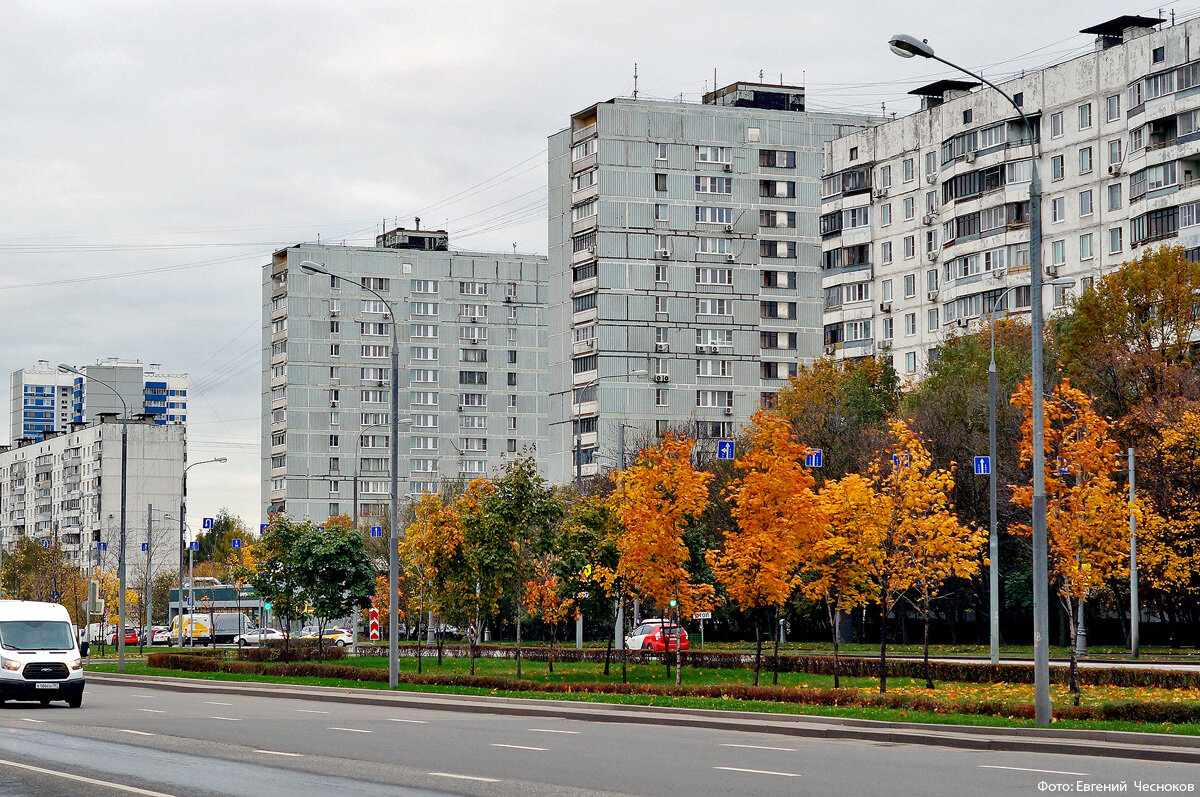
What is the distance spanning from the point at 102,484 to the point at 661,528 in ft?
448

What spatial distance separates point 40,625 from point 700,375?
8022cm

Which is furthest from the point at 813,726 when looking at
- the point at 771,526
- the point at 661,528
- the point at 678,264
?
the point at 678,264

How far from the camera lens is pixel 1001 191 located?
85.6 m

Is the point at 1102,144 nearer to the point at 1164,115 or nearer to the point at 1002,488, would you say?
the point at 1164,115

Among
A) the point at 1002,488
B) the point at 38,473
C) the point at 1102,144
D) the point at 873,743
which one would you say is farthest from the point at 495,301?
the point at 873,743

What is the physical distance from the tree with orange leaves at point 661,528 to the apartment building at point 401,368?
320ft

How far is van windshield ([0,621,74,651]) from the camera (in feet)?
107

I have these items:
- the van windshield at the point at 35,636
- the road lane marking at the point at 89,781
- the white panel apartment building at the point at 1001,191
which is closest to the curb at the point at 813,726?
the van windshield at the point at 35,636

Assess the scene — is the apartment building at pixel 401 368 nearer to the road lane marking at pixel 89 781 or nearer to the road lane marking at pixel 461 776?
the road lane marking at pixel 89 781

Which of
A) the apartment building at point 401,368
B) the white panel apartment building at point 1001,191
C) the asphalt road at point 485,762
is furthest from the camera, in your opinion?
the apartment building at point 401,368

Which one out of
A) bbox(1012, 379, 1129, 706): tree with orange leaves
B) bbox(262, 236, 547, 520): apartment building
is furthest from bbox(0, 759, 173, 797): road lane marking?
bbox(262, 236, 547, 520): apartment building

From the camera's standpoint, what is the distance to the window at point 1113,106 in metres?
81.0

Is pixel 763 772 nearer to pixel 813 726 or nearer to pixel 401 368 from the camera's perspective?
pixel 813 726

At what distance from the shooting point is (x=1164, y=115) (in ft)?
244
